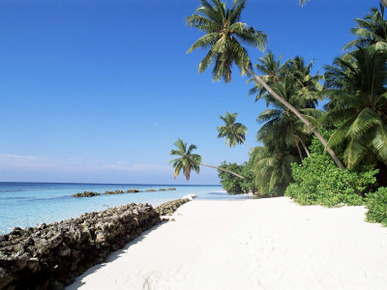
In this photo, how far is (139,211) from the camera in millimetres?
8680

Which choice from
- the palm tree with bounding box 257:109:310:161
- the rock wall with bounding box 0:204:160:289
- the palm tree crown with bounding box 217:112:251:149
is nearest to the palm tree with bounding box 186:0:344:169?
the palm tree with bounding box 257:109:310:161

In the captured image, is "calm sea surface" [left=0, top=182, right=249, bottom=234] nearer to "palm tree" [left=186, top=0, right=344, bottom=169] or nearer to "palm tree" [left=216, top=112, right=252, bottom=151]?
"palm tree" [left=216, top=112, right=252, bottom=151]

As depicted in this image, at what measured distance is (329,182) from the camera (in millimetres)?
10250

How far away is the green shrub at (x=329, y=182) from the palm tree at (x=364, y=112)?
0.66 m

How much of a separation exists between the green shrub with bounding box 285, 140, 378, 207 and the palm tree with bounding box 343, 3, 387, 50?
11.9 m

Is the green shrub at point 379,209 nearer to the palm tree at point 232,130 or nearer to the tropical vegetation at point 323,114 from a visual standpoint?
the tropical vegetation at point 323,114

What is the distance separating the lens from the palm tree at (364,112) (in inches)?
357

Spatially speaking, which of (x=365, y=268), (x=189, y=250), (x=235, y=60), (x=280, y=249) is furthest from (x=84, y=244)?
(x=235, y=60)

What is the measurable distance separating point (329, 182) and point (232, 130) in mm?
23505

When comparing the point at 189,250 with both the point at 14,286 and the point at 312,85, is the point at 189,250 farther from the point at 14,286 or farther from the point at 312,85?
the point at 312,85

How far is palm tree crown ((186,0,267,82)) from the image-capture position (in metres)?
13.6

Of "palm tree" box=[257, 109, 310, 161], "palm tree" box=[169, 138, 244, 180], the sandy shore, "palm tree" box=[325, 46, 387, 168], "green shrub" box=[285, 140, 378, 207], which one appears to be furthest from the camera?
"palm tree" box=[169, 138, 244, 180]

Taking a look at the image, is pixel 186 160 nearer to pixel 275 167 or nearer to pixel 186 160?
pixel 186 160

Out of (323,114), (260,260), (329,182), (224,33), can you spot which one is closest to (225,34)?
(224,33)
